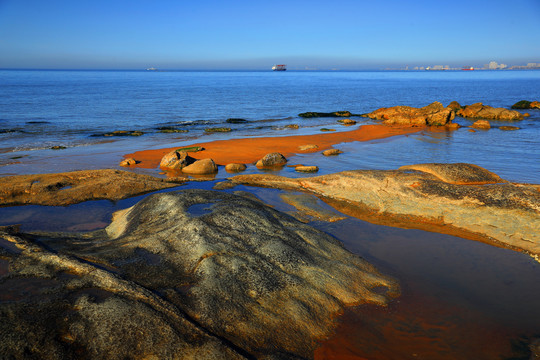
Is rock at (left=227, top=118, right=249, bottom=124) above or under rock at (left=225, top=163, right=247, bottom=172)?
above

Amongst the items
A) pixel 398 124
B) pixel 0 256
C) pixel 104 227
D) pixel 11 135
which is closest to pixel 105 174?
pixel 104 227

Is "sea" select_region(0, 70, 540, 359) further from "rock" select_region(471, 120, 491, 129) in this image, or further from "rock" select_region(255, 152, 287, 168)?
"rock" select_region(471, 120, 491, 129)

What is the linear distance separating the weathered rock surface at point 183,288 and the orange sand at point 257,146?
476 inches

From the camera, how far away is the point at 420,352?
19.9 ft

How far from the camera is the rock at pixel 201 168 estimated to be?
61.4 ft

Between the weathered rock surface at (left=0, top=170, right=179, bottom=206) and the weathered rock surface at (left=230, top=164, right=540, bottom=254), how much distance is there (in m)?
5.35

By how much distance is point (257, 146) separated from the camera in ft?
83.3

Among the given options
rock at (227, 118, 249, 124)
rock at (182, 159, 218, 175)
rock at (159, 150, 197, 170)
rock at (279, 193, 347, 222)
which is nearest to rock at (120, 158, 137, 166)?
rock at (159, 150, 197, 170)

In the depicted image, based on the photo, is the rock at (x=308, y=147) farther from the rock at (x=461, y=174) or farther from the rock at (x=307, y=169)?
the rock at (x=461, y=174)

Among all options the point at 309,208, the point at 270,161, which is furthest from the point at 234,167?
the point at 309,208

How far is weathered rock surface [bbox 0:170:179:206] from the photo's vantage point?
1326 cm

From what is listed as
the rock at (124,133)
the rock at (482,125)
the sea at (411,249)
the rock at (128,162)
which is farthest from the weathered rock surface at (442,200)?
the rock at (482,125)

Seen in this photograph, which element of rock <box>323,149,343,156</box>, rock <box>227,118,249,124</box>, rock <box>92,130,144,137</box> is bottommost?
rock <box>323,149,343,156</box>

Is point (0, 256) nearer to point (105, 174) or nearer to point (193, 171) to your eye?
point (105, 174)
